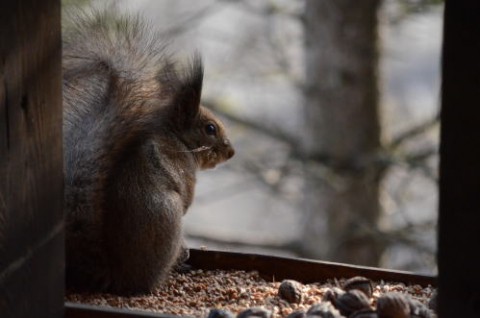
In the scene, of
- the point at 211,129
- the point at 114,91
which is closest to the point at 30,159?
the point at 114,91

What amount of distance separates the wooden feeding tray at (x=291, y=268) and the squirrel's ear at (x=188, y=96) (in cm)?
38

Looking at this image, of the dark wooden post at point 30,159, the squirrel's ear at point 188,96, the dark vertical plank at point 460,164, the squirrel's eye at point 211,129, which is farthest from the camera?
the squirrel's eye at point 211,129

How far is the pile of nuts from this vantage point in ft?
6.62

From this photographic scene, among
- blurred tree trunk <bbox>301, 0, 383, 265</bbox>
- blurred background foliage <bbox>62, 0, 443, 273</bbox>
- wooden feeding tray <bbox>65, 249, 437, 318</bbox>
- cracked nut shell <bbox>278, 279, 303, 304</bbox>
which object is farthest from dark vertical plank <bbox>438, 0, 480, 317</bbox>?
blurred tree trunk <bbox>301, 0, 383, 265</bbox>

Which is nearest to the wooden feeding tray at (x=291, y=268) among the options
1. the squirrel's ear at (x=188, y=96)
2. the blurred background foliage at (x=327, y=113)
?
the squirrel's ear at (x=188, y=96)

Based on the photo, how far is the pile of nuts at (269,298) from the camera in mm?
2018

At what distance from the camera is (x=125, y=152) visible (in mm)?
2400

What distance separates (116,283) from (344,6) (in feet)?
12.3

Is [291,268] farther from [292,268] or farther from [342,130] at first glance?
[342,130]

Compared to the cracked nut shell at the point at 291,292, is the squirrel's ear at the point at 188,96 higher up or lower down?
higher up

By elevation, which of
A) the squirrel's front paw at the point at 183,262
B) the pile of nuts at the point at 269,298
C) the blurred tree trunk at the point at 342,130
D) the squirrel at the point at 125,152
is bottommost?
the pile of nuts at the point at 269,298

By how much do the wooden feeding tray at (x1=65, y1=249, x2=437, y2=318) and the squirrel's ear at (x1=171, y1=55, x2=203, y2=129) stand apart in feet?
1.23

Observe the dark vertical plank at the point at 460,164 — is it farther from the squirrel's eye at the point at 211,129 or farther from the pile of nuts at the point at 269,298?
the squirrel's eye at the point at 211,129

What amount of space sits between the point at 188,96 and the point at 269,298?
65 centimetres
